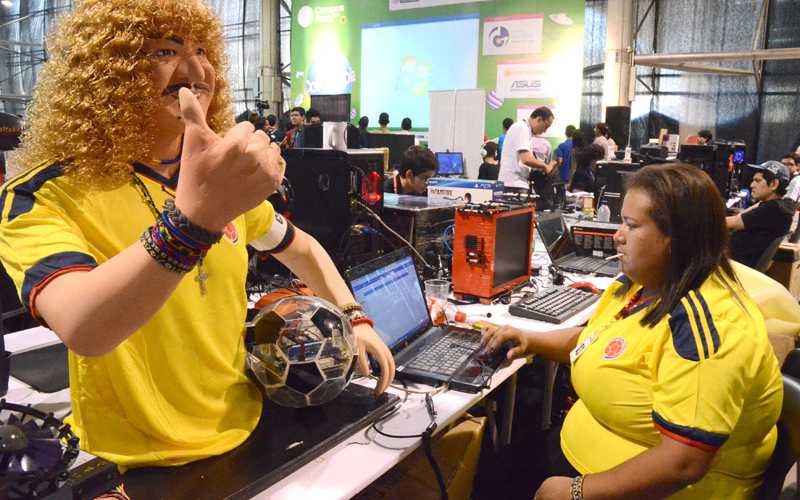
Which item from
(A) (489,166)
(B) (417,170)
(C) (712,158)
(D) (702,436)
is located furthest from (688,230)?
(A) (489,166)

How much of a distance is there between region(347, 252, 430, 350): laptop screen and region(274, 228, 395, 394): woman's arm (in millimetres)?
201

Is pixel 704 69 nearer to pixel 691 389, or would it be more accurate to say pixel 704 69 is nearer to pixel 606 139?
pixel 606 139

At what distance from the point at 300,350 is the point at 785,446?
3.68 feet

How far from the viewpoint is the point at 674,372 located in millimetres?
1314

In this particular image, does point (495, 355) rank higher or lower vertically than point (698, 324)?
lower

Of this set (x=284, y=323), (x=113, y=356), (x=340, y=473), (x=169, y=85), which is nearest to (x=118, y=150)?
(x=169, y=85)

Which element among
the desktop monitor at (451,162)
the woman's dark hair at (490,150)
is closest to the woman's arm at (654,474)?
the woman's dark hair at (490,150)

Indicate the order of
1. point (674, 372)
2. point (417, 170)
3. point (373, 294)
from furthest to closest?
point (417, 170), point (373, 294), point (674, 372)

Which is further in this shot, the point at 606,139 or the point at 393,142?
the point at 393,142

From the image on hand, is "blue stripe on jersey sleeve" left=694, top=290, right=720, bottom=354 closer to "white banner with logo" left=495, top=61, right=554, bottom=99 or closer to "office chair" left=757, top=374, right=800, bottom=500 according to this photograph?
"office chair" left=757, top=374, right=800, bottom=500

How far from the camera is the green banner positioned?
9492mm

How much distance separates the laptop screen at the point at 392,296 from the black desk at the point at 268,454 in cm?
30

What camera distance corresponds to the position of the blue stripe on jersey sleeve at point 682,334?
4.29 feet

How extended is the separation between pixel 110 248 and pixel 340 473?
0.63 metres
